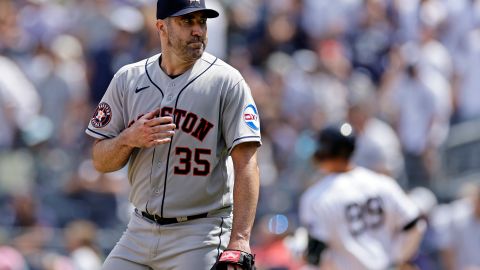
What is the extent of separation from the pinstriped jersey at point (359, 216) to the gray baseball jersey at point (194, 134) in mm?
2229

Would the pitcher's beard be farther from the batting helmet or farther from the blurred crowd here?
the blurred crowd

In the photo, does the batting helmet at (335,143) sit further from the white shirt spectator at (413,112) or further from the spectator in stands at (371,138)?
the white shirt spectator at (413,112)

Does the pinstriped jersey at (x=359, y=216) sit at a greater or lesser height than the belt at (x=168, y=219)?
lesser

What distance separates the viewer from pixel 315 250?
292 inches

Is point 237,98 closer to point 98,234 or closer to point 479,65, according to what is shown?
point 98,234

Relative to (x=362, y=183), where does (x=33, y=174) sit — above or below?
below

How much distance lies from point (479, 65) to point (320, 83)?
81.2 inches

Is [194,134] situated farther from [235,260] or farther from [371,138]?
[371,138]

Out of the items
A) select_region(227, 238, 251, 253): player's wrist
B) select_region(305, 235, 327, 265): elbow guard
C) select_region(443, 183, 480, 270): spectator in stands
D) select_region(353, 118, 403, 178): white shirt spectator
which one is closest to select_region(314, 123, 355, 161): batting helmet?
select_region(305, 235, 327, 265): elbow guard

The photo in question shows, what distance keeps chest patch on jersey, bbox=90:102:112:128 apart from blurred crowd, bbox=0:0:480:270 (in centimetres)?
473

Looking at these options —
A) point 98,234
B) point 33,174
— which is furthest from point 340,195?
point 33,174

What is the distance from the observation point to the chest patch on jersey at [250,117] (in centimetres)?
504

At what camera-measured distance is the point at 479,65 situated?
13578mm

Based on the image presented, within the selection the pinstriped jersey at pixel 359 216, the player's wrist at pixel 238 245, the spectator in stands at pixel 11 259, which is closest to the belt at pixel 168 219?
the player's wrist at pixel 238 245
